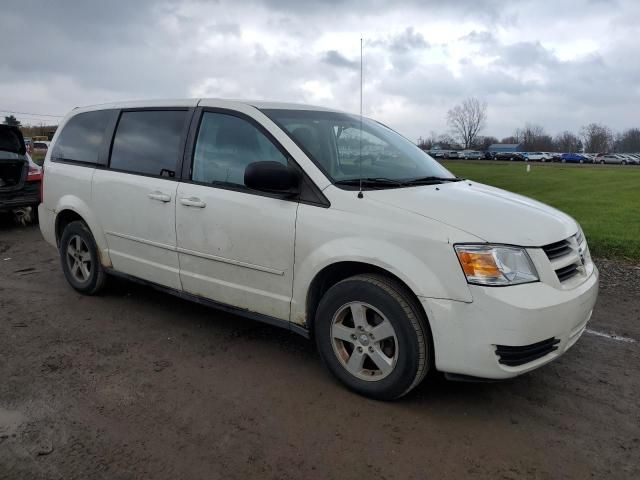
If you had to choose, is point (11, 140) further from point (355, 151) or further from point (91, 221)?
point (355, 151)

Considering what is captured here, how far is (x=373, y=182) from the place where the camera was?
3.49 m

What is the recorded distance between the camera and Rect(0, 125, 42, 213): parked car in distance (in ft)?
30.0

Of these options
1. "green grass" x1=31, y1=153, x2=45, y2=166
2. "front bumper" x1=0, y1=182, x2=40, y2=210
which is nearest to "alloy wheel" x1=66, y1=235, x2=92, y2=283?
"front bumper" x1=0, y1=182, x2=40, y2=210

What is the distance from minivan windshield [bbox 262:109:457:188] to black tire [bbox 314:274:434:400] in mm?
701

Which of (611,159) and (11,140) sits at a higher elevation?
(611,159)

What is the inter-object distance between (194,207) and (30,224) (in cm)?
773

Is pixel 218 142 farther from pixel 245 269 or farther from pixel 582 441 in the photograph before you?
pixel 582 441

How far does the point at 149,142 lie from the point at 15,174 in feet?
21.4

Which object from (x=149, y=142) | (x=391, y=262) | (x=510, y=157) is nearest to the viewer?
(x=391, y=262)

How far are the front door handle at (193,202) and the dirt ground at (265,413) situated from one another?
3.54 ft

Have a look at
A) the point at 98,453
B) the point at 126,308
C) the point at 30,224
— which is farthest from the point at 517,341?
the point at 30,224

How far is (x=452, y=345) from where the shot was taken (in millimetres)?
2863

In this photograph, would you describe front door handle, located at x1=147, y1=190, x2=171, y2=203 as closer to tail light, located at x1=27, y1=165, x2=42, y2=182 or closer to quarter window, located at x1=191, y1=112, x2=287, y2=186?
quarter window, located at x1=191, y1=112, x2=287, y2=186

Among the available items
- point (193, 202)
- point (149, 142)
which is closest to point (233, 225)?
point (193, 202)
